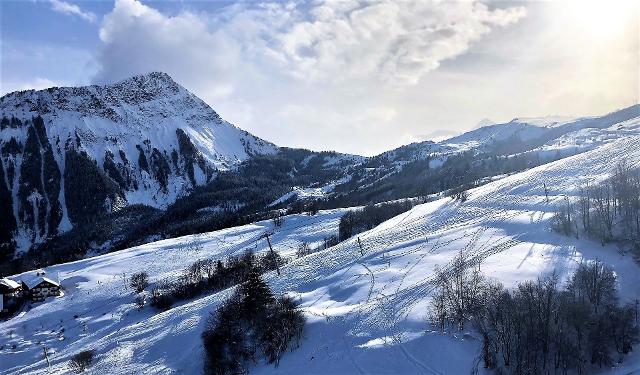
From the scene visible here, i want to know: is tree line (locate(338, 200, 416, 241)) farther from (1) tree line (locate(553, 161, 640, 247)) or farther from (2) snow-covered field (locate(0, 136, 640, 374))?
(1) tree line (locate(553, 161, 640, 247))

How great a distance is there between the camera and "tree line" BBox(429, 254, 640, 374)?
137ft

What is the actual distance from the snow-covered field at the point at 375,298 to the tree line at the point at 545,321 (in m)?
2.02

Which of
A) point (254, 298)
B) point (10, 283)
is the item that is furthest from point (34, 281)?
point (254, 298)

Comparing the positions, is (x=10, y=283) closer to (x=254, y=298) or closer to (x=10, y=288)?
(x=10, y=288)

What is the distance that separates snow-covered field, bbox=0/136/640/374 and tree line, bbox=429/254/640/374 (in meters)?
2.02

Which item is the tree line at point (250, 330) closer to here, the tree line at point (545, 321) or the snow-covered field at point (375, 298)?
the snow-covered field at point (375, 298)

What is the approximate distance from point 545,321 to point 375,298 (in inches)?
756

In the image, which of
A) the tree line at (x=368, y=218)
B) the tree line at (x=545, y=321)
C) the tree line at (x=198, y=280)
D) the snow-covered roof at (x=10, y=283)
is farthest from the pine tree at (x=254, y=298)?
the snow-covered roof at (x=10, y=283)

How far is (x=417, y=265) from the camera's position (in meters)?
65.2

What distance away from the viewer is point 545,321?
43.1 metres

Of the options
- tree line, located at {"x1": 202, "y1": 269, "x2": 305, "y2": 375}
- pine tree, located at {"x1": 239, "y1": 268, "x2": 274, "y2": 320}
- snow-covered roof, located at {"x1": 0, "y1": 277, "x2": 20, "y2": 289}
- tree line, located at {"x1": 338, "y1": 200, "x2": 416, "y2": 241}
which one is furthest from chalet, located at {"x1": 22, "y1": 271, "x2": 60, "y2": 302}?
pine tree, located at {"x1": 239, "y1": 268, "x2": 274, "y2": 320}

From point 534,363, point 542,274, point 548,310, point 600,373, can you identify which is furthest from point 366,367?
point 542,274

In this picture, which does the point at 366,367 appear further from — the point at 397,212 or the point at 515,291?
the point at 397,212

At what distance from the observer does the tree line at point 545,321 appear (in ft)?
137
